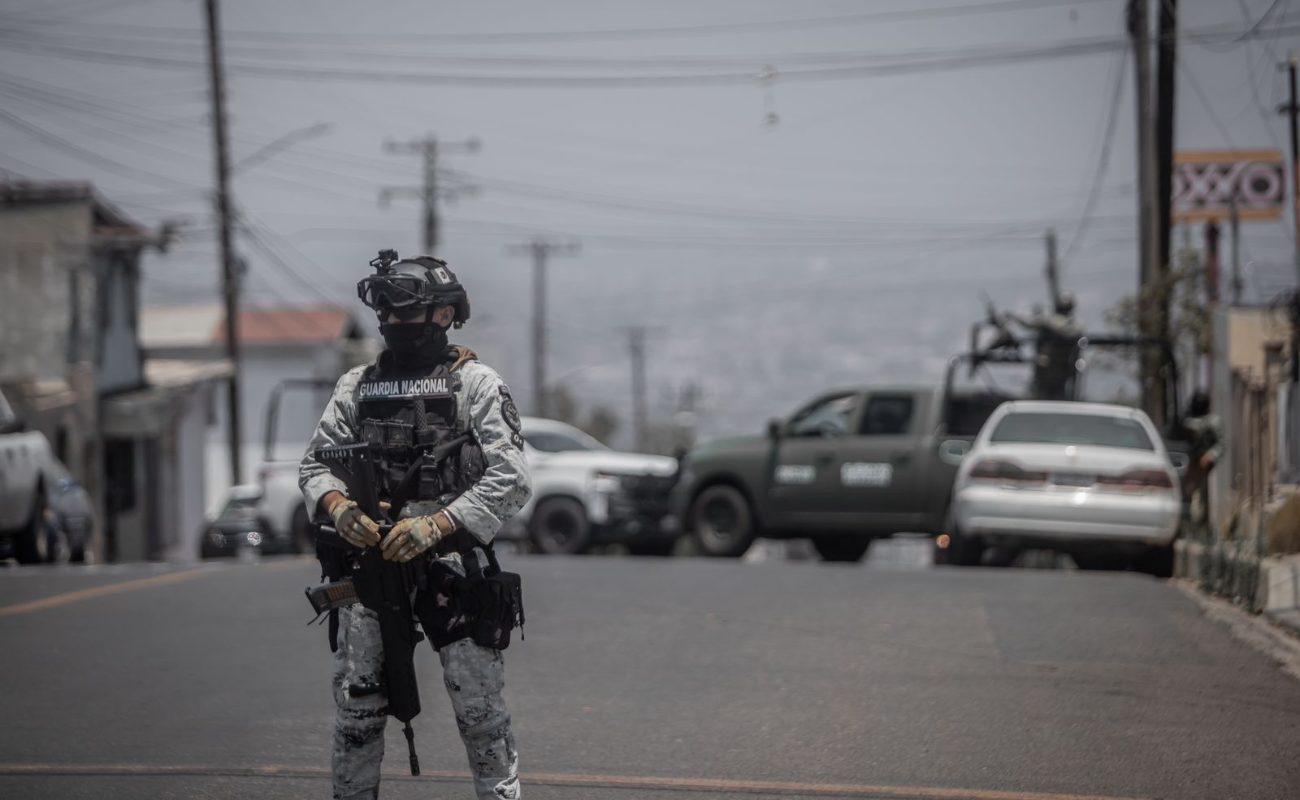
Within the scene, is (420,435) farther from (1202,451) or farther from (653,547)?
(653,547)

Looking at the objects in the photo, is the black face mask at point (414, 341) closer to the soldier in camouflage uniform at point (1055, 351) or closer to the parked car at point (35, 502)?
the parked car at point (35, 502)

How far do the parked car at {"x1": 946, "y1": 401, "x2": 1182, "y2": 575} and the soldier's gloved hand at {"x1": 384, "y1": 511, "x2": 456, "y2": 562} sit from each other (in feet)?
29.4

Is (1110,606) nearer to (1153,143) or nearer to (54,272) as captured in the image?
(1153,143)

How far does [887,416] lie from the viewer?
14883 mm

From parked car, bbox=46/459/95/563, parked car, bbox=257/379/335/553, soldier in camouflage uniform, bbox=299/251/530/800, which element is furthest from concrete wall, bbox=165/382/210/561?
soldier in camouflage uniform, bbox=299/251/530/800

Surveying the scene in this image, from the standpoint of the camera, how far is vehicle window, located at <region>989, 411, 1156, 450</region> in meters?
13.0

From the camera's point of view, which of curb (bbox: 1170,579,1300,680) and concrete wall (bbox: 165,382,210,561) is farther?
concrete wall (bbox: 165,382,210,561)

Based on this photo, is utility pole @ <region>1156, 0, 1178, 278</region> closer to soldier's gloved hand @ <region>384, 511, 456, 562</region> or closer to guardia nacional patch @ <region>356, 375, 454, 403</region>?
guardia nacional patch @ <region>356, 375, 454, 403</region>

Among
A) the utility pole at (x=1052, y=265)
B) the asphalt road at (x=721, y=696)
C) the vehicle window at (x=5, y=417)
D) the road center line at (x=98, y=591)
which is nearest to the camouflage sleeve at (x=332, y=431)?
the asphalt road at (x=721, y=696)

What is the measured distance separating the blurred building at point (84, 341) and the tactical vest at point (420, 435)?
2313 cm

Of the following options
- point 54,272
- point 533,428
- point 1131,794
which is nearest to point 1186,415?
point 533,428

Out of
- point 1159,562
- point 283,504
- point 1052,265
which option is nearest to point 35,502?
point 283,504

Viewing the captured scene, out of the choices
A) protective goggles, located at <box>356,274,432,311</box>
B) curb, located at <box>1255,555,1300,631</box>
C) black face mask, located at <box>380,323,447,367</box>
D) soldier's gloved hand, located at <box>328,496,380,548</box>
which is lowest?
curb, located at <box>1255,555,1300,631</box>

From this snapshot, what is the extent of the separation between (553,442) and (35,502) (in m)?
6.02
